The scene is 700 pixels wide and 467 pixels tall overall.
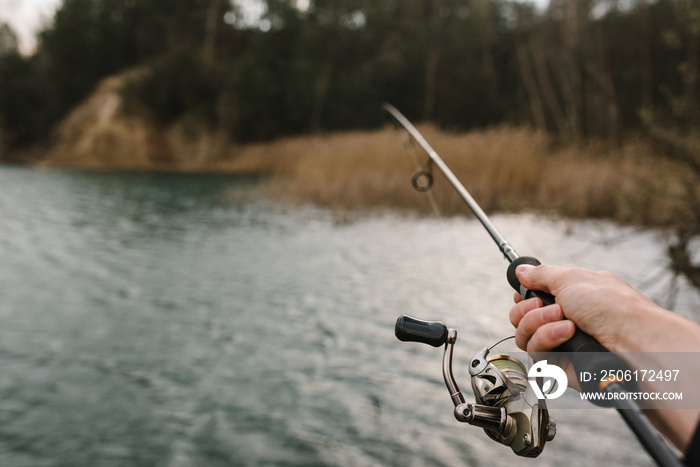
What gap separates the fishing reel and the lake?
1.39 meters

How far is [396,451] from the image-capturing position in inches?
104

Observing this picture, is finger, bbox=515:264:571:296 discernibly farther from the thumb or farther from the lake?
the lake

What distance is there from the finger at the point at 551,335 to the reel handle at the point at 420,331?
21 cm

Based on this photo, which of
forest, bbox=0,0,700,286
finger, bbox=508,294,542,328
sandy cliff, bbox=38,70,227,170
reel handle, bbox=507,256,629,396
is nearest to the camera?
reel handle, bbox=507,256,629,396

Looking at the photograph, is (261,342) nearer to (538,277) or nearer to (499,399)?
(499,399)

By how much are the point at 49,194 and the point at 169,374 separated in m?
12.2

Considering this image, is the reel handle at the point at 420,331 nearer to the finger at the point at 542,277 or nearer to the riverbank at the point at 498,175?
the finger at the point at 542,277

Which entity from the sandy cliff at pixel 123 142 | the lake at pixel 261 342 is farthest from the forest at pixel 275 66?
the lake at pixel 261 342

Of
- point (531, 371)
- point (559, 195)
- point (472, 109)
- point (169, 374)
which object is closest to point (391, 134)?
point (559, 195)

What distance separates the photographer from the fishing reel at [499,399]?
122cm

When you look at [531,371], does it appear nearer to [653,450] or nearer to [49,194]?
[653,450]

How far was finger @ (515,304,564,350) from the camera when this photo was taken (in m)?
1.17

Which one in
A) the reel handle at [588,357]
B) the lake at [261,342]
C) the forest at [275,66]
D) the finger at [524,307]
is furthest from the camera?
the forest at [275,66]

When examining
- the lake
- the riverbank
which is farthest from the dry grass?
the lake
